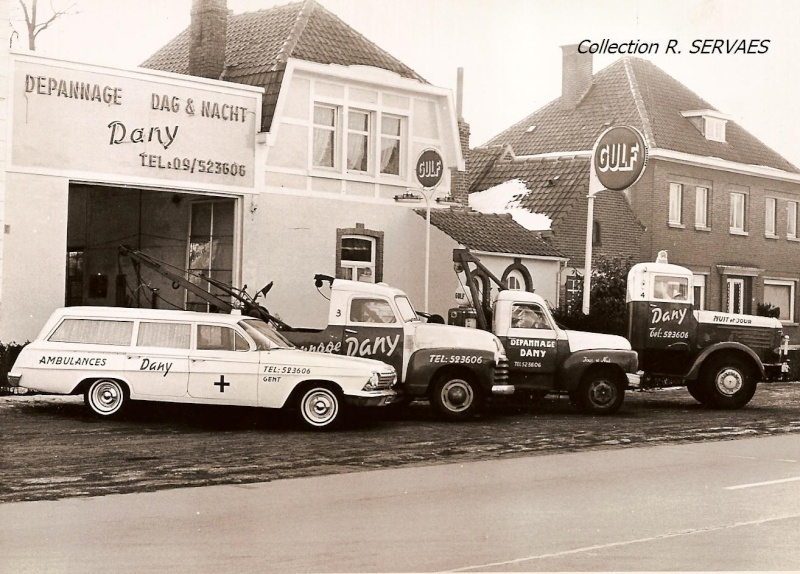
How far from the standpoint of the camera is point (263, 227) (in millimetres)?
27516

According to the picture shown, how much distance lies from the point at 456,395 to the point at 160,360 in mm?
4692

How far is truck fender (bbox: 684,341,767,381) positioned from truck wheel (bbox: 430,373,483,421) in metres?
5.37

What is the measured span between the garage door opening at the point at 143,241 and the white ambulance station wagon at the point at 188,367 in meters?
9.90

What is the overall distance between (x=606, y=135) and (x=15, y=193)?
13660 mm

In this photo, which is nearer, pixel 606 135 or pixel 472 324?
pixel 472 324

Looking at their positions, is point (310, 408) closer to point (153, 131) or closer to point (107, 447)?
point (107, 447)

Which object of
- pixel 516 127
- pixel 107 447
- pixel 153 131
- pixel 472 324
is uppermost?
pixel 516 127

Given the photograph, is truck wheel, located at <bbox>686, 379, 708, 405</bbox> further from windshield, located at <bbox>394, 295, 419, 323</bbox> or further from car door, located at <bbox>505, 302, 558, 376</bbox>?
windshield, located at <bbox>394, 295, 419, 323</bbox>

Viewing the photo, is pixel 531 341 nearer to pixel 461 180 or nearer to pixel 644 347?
pixel 644 347

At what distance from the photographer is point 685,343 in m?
23.0

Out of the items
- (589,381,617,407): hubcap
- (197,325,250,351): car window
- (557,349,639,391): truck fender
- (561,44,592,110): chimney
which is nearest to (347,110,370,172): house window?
(557,349,639,391): truck fender

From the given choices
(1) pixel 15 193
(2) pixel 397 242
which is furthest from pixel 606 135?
(1) pixel 15 193

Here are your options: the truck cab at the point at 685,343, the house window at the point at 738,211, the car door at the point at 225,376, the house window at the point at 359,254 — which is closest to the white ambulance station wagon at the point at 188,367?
the car door at the point at 225,376

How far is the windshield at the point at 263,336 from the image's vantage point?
17359 millimetres
